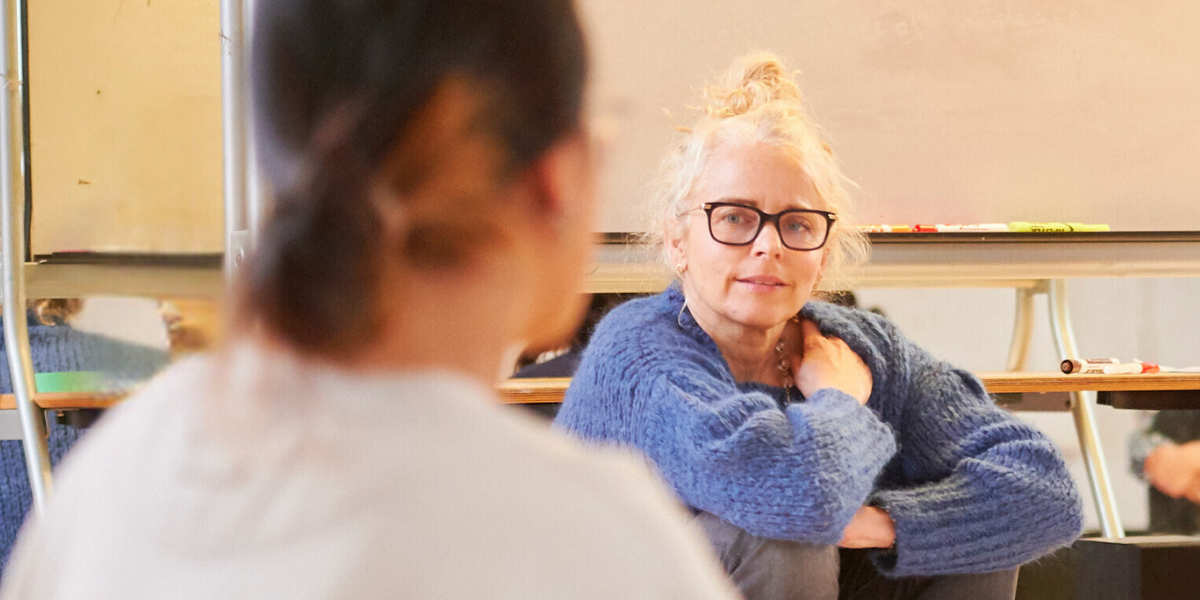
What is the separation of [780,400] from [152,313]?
93 cm

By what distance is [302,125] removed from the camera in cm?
29

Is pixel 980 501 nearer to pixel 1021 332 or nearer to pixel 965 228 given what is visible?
pixel 965 228

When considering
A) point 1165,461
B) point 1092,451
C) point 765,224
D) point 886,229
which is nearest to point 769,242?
point 765,224

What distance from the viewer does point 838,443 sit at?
3.33ft

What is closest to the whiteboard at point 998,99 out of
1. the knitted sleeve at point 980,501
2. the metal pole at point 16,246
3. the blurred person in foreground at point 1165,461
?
the blurred person in foreground at point 1165,461

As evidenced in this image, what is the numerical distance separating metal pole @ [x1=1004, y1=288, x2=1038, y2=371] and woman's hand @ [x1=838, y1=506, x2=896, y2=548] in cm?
162

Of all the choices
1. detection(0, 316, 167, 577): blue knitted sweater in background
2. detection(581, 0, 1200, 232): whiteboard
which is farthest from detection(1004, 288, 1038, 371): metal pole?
detection(0, 316, 167, 577): blue knitted sweater in background

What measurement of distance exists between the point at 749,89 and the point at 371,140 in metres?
0.99

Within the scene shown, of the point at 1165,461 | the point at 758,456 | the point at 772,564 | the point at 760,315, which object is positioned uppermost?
the point at 760,315

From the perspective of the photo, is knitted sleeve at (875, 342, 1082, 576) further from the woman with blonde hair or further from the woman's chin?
the woman's chin

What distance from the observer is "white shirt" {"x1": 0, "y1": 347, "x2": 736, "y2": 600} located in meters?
0.28

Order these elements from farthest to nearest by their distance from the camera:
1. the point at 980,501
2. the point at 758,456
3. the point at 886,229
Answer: the point at 886,229, the point at 980,501, the point at 758,456

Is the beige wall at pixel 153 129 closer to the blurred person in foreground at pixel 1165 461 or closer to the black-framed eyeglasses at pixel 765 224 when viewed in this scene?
the black-framed eyeglasses at pixel 765 224

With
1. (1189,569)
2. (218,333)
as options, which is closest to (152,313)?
(218,333)
